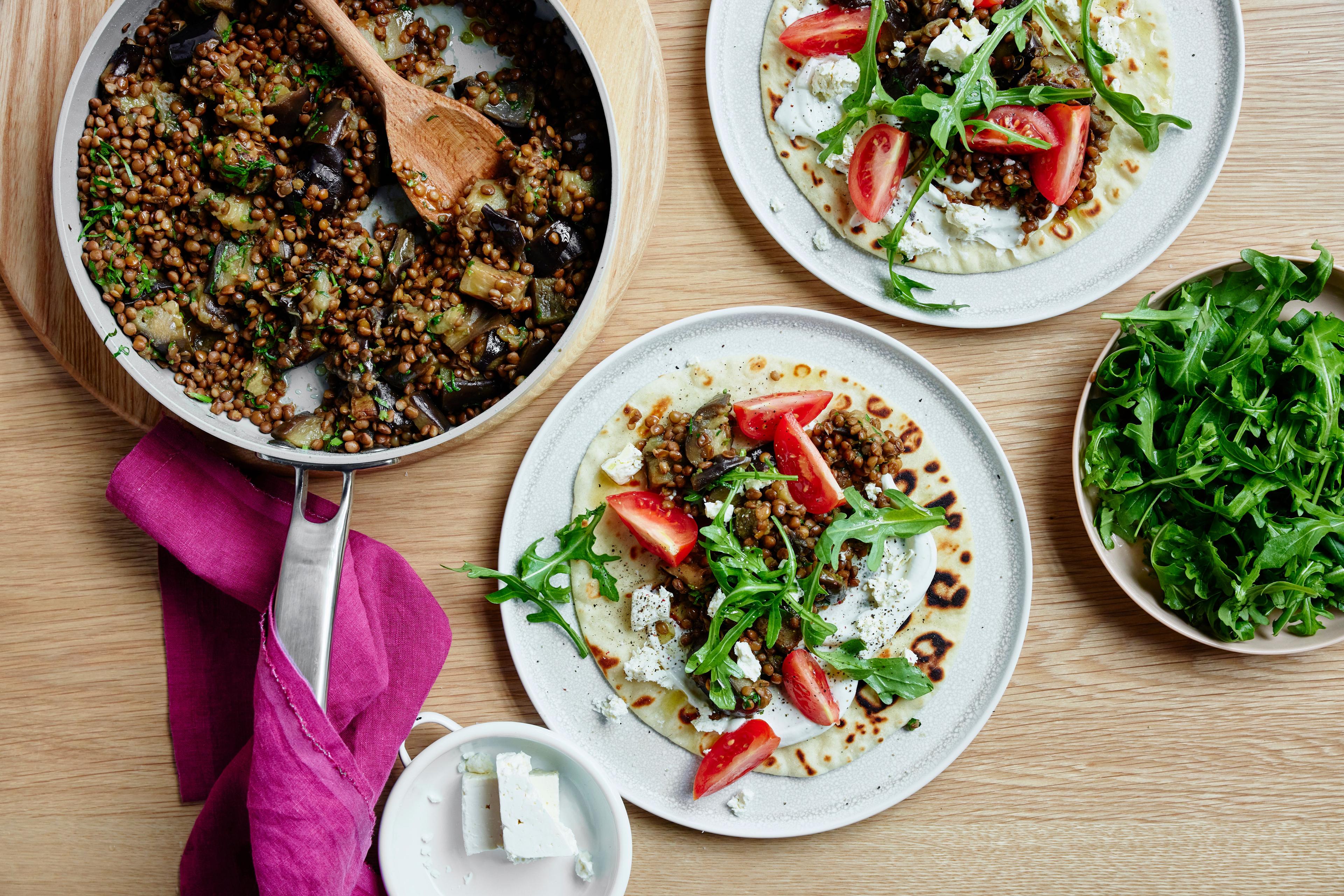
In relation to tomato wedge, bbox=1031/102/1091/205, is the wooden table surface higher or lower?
lower

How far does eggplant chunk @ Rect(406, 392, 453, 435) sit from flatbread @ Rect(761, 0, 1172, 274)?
1235 millimetres

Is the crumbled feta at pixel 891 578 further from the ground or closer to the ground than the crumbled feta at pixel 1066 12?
closer to the ground

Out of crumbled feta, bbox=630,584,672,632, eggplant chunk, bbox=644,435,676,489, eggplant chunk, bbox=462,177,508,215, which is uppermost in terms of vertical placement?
eggplant chunk, bbox=462,177,508,215

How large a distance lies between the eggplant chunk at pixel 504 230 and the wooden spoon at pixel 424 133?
0.47ft

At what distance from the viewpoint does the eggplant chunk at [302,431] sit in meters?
2.07

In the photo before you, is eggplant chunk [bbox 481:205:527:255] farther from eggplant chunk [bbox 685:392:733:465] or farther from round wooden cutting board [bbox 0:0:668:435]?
eggplant chunk [bbox 685:392:733:465]

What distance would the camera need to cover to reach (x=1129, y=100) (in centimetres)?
220

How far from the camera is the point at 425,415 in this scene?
6.87ft

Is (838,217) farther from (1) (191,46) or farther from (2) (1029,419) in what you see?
(1) (191,46)

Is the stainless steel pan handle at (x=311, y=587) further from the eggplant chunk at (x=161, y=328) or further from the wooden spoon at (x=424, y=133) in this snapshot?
the wooden spoon at (x=424, y=133)

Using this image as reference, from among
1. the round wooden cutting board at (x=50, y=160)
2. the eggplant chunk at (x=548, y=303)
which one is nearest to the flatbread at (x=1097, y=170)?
the round wooden cutting board at (x=50, y=160)

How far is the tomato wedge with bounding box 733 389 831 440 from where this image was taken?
7.22 ft

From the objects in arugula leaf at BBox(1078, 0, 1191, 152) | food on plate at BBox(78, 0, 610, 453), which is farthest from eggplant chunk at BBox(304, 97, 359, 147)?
arugula leaf at BBox(1078, 0, 1191, 152)

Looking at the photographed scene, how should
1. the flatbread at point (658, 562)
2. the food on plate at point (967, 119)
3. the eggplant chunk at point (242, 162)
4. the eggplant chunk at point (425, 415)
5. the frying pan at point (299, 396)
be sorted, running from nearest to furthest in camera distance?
the frying pan at point (299, 396), the eggplant chunk at point (242, 162), the eggplant chunk at point (425, 415), the food on plate at point (967, 119), the flatbread at point (658, 562)
